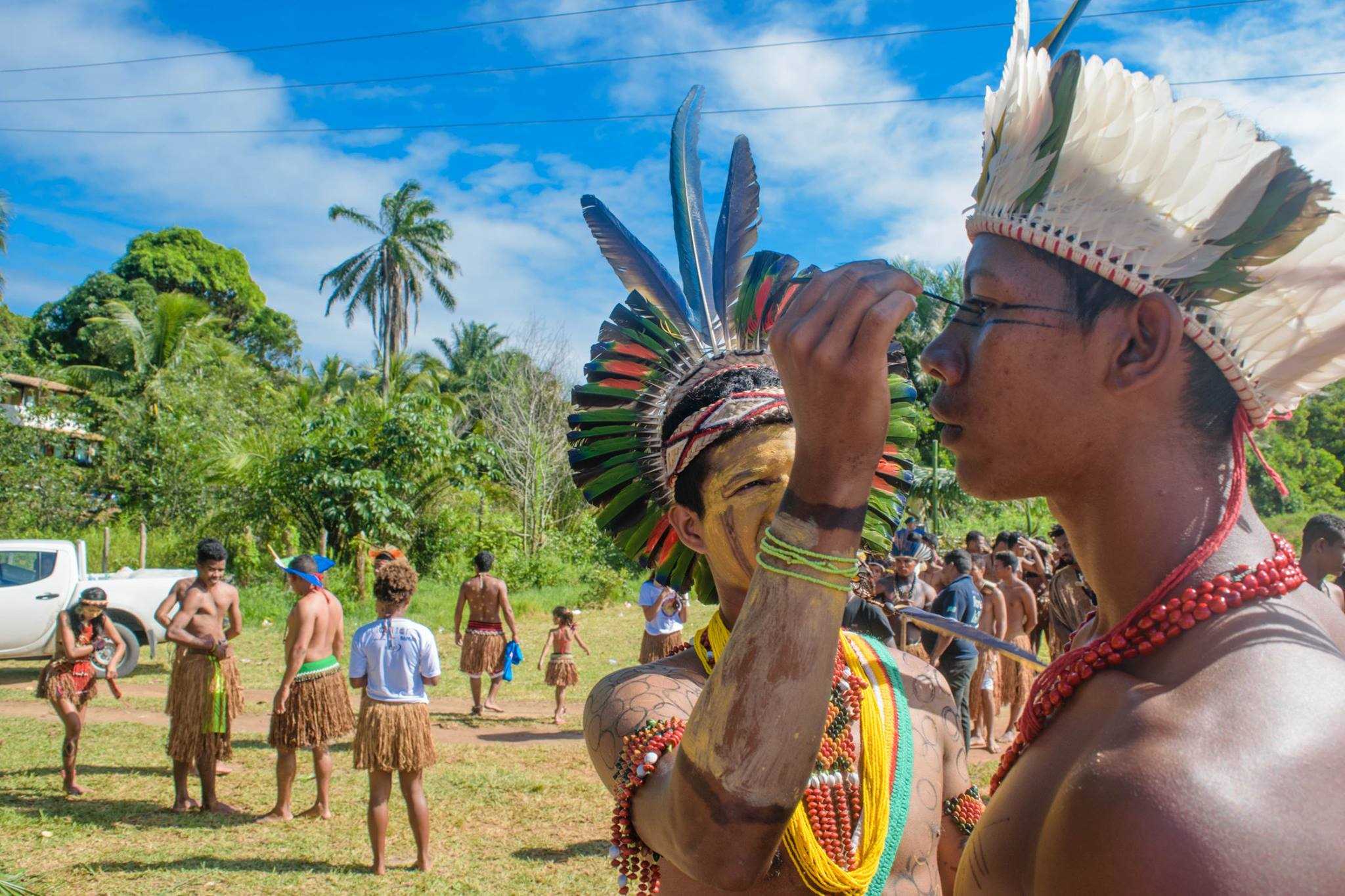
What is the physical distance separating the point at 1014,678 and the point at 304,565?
7606mm

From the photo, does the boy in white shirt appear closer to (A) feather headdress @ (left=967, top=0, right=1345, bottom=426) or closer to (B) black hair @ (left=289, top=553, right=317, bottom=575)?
(B) black hair @ (left=289, top=553, right=317, bottom=575)

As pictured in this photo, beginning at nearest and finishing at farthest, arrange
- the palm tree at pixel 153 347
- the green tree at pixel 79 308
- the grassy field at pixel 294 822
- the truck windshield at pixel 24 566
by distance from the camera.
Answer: the grassy field at pixel 294 822
the truck windshield at pixel 24 566
the palm tree at pixel 153 347
the green tree at pixel 79 308

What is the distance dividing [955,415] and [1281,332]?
1.54ft

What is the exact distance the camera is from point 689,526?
2.49 m

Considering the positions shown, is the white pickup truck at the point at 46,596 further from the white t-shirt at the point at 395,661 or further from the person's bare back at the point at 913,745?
the person's bare back at the point at 913,745

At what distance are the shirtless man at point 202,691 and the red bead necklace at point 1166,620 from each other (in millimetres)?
8088

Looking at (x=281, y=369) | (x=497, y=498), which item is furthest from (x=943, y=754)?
(x=281, y=369)

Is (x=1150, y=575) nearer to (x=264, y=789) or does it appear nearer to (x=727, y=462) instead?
(x=727, y=462)

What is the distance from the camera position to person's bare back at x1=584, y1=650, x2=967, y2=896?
1972 millimetres

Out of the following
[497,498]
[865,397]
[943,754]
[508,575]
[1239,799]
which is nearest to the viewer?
[1239,799]

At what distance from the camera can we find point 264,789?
8.80 metres

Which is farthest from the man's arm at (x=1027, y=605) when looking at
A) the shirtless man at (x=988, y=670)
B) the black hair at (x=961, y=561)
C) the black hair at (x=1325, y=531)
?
the black hair at (x=1325, y=531)

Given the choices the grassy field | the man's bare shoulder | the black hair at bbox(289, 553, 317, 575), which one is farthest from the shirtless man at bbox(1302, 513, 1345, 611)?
the black hair at bbox(289, 553, 317, 575)

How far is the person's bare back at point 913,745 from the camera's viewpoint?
197 centimetres
